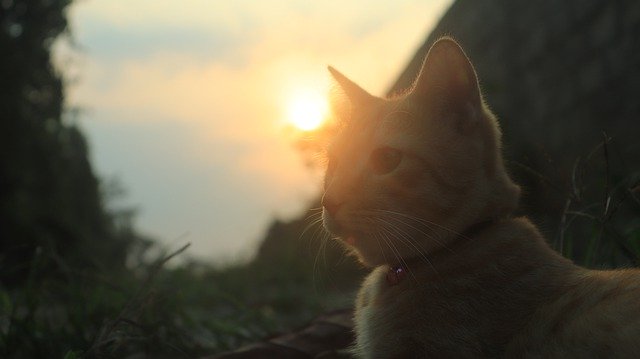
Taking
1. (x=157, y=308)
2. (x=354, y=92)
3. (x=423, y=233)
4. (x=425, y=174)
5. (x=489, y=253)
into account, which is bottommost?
(x=489, y=253)

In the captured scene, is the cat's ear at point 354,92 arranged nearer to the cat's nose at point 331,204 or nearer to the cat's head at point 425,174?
the cat's head at point 425,174

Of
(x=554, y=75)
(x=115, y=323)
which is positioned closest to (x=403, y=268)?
(x=115, y=323)

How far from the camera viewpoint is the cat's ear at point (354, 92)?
251 centimetres

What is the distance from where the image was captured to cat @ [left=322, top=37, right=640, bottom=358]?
169 centimetres

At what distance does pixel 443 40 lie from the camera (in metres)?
2.00

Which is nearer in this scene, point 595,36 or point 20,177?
point 595,36

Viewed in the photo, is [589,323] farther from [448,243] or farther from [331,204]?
[331,204]

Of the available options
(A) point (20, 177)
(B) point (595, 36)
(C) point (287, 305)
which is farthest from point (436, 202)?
(A) point (20, 177)

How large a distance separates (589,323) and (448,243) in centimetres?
55

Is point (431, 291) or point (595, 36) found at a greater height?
point (595, 36)

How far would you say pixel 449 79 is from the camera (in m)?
2.08

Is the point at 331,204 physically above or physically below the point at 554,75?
below

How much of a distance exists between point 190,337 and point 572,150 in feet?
10.00

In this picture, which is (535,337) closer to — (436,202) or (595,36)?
(436,202)
